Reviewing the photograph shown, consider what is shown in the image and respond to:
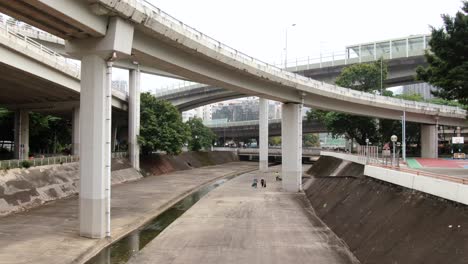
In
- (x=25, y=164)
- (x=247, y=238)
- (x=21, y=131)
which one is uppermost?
(x=21, y=131)

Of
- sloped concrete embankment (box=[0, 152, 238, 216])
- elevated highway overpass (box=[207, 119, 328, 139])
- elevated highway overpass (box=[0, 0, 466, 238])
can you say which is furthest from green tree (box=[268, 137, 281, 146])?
elevated highway overpass (box=[0, 0, 466, 238])

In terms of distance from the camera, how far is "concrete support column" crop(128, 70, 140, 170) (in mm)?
61000

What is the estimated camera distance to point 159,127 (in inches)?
2486

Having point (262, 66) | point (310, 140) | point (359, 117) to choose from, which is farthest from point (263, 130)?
point (310, 140)

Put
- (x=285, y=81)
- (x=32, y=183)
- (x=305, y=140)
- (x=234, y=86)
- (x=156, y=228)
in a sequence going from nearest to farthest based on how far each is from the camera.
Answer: (x=156, y=228), (x=32, y=183), (x=234, y=86), (x=285, y=81), (x=305, y=140)

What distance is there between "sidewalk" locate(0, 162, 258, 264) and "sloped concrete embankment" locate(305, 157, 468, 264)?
13551 mm

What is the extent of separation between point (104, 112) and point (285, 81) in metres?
23.7

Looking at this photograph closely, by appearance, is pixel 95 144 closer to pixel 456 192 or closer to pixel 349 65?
pixel 456 192

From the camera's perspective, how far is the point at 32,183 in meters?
34.0

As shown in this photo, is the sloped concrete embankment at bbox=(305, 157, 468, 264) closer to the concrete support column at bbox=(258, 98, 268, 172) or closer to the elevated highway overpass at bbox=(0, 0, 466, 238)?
the elevated highway overpass at bbox=(0, 0, 466, 238)

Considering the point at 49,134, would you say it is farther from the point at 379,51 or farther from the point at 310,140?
the point at 310,140

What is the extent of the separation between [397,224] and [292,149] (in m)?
27.9

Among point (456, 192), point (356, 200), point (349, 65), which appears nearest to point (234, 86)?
point (356, 200)

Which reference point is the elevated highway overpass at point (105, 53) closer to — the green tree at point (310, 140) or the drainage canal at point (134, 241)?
the drainage canal at point (134, 241)
